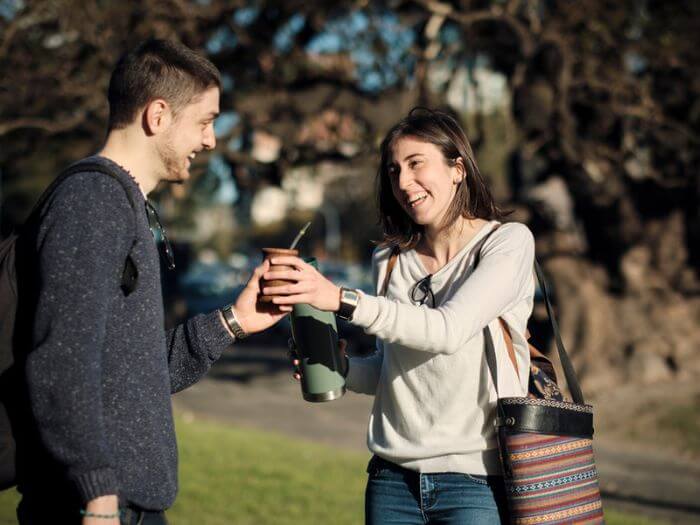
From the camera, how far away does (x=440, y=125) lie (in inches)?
110

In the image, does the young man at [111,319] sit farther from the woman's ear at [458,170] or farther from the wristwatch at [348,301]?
the woman's ear at [458,170]

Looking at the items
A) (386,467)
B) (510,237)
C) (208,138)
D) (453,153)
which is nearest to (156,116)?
(208,138)

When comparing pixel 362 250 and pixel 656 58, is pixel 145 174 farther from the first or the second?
pixel 362 250

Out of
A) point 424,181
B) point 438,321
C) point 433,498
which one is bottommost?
point 433,498

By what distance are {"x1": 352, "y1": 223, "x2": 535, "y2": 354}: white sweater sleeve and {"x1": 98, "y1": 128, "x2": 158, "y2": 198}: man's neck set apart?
0.68 meters

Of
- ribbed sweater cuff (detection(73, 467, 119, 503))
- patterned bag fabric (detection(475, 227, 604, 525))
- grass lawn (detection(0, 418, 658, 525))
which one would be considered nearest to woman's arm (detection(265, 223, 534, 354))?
patterned bag fabric (detection(475, 227, 604, 525))

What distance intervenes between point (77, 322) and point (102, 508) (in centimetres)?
41

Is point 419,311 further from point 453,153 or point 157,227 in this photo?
point 157,227

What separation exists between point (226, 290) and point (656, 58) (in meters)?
18.3

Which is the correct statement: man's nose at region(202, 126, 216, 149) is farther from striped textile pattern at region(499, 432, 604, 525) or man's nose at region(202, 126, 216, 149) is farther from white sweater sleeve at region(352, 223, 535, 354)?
striped textile pattern at region(499, 432, 604, 525)

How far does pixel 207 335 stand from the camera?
2.64m

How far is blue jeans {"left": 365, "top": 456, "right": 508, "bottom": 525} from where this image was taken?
8.41 feet

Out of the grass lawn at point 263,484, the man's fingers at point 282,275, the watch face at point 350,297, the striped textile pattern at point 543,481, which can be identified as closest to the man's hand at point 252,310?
the man's fingers at point 282,275

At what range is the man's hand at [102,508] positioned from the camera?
1.92m
